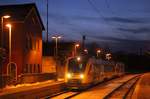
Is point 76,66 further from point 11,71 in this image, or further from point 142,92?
point 11,71

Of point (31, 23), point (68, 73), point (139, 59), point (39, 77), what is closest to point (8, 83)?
point (68, 73)

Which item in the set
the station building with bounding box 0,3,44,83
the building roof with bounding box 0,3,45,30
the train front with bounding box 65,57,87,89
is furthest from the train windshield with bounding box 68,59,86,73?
the building roof with bounding box 0,3,45,30

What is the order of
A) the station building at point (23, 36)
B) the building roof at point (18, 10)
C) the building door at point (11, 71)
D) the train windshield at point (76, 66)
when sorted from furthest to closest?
the building roof at point (18, 10) < the station building at point (23, 36) < the building door at point (11, 71) < the train windshield at point (76, 66)

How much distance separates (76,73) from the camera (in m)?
35.4

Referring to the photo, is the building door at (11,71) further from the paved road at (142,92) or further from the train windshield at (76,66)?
the paved road at (142,92)

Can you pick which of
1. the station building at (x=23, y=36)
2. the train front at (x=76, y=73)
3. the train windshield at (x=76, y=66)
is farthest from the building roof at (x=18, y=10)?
the train front at (x=76, y=73)

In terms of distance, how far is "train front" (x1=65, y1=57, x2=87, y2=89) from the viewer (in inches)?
1379

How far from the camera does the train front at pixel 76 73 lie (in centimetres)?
3503

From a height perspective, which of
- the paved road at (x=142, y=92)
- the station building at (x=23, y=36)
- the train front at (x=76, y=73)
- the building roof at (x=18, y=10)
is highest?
the building roof at (x=18, y=10)

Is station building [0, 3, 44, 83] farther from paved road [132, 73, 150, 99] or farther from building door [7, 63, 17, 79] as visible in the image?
paved road [132, 73, 150, 99]

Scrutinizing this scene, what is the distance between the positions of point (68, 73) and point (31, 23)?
2105cm

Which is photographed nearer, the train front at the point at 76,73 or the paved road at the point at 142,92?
the paved road at the point at 142,92

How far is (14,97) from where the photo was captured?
22266 mm

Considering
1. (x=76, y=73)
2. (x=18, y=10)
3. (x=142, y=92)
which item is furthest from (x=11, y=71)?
(x=142, y=92)
